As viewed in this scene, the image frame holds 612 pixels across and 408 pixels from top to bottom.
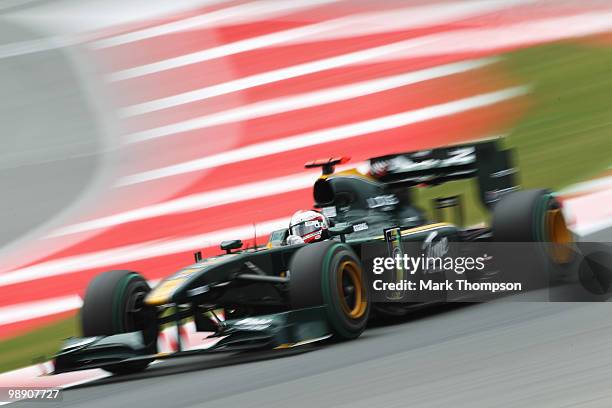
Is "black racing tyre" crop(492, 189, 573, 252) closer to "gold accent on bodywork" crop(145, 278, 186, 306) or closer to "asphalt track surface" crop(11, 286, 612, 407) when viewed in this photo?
"asphalt track surface" crop(11, 286, 612, 407)

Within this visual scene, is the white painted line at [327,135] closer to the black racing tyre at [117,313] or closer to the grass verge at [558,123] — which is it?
the grass verge at [558,123]

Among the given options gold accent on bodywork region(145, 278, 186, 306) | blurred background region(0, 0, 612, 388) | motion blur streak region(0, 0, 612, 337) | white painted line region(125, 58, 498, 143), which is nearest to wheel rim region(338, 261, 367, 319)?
gold accent on bodywork region(145, 278, 186, 306)

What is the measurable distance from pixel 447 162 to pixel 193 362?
2919 mm

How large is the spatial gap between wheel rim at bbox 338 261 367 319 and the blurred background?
11.2 ft

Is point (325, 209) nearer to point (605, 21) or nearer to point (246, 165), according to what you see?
point (246, 165)

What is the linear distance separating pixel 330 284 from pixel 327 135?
7.74m

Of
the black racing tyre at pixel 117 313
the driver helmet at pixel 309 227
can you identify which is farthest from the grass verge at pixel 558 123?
the driver helmet at pixel 309 227

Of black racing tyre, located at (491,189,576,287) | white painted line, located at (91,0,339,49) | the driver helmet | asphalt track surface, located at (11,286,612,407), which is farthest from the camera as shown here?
white painted line, located at (91,0,339,49)

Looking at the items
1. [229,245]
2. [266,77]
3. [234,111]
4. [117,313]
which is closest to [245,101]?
[234,111]

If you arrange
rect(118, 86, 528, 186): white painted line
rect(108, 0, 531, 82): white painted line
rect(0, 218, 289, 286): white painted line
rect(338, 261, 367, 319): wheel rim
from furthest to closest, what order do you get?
rect(108, 0, 531, 82): white painted line < rect(118, 86, 528, 186): white painted line < rect(0, 218, 289, 286): white painted line < rect(338, 261, 367, 319): wheel rim

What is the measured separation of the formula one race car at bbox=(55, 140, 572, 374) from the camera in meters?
7.64

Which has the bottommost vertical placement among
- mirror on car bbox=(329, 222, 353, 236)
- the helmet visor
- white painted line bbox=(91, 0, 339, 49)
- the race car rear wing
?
mirror on car bbox=(329, 222, 353, 236)

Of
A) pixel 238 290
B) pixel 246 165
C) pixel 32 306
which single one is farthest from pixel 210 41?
pixel 238 290

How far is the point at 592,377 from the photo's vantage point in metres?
5.57
